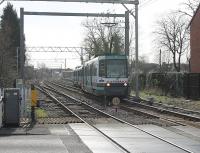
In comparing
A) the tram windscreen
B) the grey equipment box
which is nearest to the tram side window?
the tram windscreen

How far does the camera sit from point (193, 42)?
213 feet

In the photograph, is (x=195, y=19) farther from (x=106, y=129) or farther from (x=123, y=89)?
(x=106, y=129)

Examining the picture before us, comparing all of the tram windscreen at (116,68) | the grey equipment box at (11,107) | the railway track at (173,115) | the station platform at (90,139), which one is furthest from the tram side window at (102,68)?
the grey equipment box at (11,107)

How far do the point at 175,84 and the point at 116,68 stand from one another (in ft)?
33.5

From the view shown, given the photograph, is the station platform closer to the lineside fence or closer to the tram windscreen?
the tram windscreen

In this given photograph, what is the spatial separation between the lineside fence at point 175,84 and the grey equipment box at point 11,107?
25089mm

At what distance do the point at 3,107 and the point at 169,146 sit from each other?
281 inches

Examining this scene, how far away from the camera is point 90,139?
16031 millimetres

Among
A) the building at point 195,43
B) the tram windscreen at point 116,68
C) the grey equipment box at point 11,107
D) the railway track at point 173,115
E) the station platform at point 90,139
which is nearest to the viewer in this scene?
the station platform at point 90,139

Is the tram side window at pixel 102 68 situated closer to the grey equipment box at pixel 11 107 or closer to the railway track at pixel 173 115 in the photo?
the railway track at pixel 173 115

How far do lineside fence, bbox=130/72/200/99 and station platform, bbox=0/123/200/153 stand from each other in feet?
79.5

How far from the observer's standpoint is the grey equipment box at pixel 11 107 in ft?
62.7

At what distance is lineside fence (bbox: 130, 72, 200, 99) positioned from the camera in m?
43.8

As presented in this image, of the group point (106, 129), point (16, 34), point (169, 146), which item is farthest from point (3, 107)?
point (16, 34)
